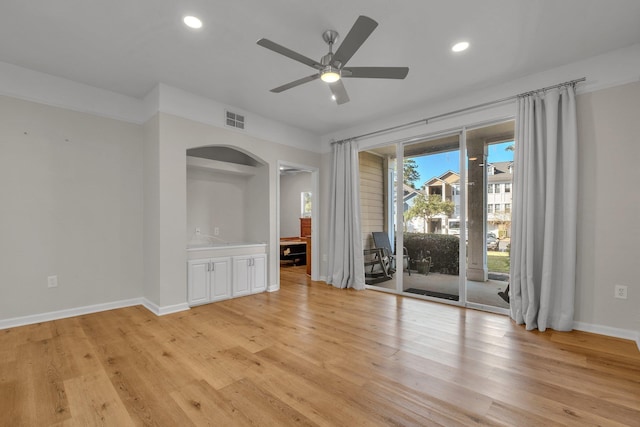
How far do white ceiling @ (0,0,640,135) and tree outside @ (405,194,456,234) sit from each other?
4.96ft

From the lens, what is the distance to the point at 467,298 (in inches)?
153

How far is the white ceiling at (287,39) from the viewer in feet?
7.34

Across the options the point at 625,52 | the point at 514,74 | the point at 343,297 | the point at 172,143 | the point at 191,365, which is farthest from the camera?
the point at 343,297

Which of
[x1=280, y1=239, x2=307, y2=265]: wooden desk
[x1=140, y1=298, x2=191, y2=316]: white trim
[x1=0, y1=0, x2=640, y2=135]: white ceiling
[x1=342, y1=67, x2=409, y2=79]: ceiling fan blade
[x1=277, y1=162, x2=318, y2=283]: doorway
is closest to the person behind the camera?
[x1=0, y1=0, x2=640, y2=135]: white ceiling

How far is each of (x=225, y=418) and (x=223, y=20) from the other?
2.94 meters

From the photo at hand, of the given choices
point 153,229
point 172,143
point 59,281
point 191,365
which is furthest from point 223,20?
point 59,281

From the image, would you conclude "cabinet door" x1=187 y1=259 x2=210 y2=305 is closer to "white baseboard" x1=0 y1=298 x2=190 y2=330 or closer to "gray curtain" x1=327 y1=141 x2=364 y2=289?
"white baseboard" x1=0 y1=298 x2=190 y2=330

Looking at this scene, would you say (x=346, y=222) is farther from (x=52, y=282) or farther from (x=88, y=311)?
(x=52, y=282)

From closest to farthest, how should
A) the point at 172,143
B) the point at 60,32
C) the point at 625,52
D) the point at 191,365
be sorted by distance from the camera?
1. the point at 191,365
2. the point at 60,32
3. the point at 625,52
4. the point at 172,143

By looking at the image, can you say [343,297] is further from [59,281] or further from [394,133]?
[59,281]

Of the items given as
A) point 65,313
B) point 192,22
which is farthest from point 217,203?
point 192,22

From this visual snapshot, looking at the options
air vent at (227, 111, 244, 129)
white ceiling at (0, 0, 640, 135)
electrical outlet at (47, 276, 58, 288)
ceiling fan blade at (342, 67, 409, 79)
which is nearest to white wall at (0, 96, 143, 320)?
electrical outlet at (47, 276, 58, 288)

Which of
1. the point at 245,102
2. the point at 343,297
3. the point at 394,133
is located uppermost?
the point at 245,102

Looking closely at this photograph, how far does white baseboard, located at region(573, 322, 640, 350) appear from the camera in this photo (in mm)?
2717
